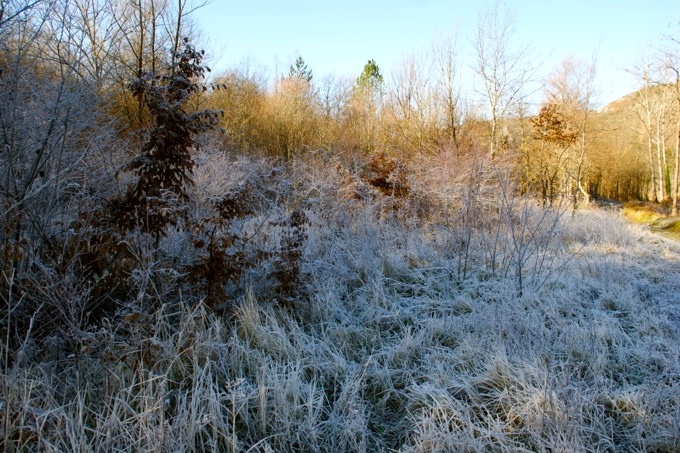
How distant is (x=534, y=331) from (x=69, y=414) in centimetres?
302

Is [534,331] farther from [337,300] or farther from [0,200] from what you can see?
[0,200]

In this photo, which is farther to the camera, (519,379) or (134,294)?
(134,294)

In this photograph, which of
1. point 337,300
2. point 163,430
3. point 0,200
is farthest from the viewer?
point 337,300

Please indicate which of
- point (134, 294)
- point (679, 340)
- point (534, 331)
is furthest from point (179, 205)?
point (679, 340)

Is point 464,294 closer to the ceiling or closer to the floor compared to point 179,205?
closer to the floor

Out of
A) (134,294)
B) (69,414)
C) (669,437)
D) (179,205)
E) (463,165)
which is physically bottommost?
(669,437)

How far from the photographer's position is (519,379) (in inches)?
95.3

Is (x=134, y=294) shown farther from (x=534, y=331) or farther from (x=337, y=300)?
(x=534, y=331)

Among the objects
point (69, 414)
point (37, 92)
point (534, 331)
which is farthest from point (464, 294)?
point (37, 92)

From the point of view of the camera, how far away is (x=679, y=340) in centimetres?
313

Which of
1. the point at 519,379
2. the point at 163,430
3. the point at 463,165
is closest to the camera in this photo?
the point at 163,430

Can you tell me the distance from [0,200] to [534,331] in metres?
4.00

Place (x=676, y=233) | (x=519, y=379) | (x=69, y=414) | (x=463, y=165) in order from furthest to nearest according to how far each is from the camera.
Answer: (x=676, y=233) < (x=463, y=165) < (x=519, y=379) < (x=69, y=414)

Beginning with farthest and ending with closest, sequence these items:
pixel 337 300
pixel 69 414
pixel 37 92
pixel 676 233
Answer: pixel 676 233 → pixel 337 300 → pixel 37 92 → pixel 69 414
